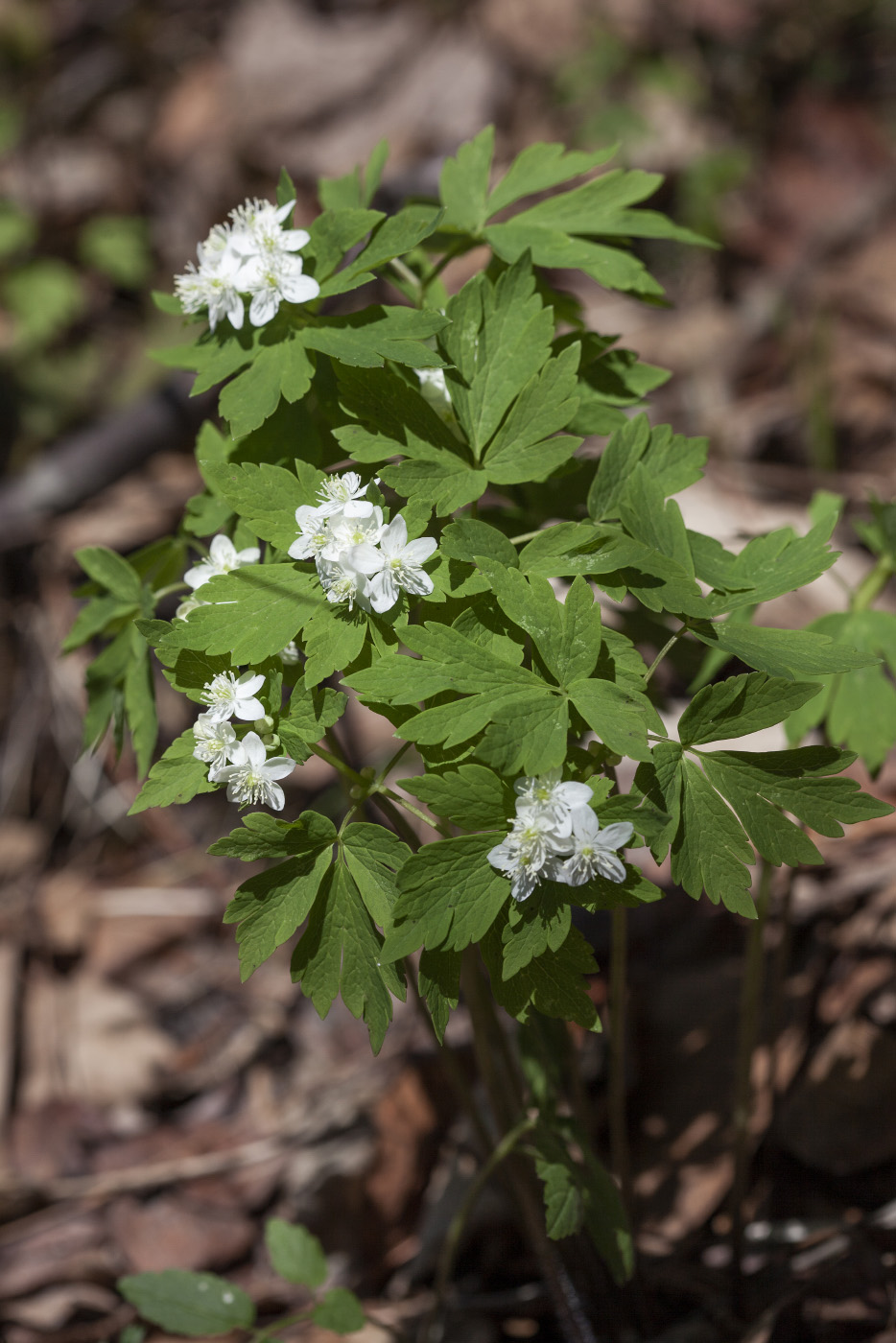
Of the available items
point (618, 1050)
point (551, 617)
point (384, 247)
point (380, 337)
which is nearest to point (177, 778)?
point (551, 617)

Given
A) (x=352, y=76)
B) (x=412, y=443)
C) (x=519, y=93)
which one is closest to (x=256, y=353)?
(x=412, y=443)

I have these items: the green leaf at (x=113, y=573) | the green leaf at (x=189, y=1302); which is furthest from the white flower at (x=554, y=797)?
the green leaf at (x=189, y=1302)

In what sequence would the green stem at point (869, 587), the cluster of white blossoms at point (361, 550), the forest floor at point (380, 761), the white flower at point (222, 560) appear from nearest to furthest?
1. the cluster of white blossoms at point (361, 550)
2. the white flower at point (222, 560)
3. the green stem at point (869, 587)
4. the forest floor at point (380, 761)

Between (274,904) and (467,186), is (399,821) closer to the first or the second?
(274,904)

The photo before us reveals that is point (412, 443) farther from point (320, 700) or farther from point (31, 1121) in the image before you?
point (31, 1121)

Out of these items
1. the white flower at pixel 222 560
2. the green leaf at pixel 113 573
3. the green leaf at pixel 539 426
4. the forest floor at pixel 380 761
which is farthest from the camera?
the forest floor at pixel 380 761

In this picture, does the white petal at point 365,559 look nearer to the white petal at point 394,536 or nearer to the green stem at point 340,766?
the white petal at point 394,536
